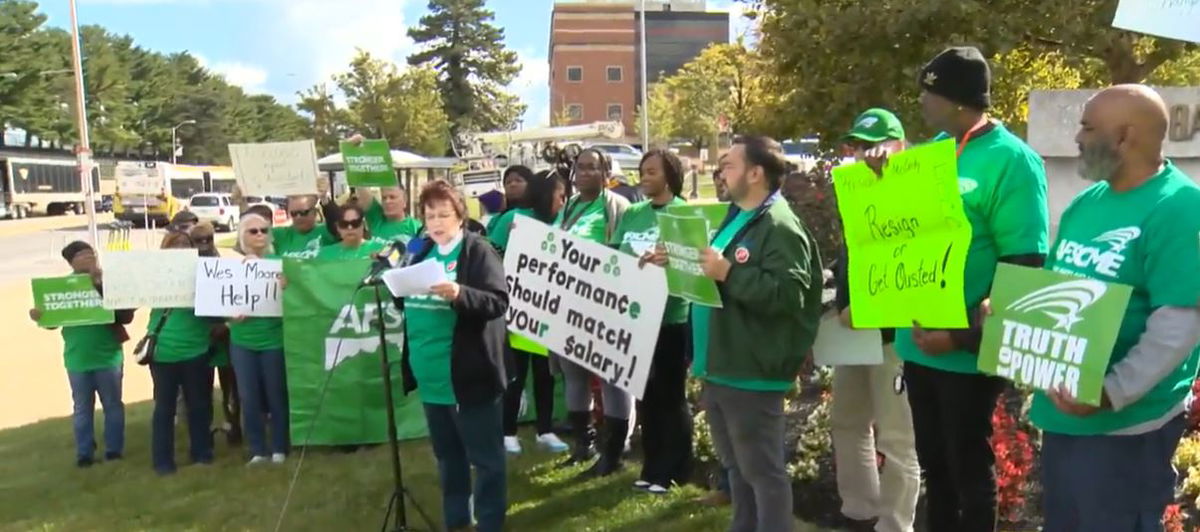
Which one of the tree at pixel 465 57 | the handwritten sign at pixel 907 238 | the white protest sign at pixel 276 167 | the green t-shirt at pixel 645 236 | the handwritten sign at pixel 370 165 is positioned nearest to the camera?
the handwritten sign at pixel 907 238

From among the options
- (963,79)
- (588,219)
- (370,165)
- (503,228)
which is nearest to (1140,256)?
(963,79)

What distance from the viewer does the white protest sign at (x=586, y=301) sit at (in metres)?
5.03

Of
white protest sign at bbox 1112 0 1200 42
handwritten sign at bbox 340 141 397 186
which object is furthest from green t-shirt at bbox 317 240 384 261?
white protest sign at bbox 1112 0 1200 42

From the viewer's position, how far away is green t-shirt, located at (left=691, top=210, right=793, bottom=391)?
4.07 metres

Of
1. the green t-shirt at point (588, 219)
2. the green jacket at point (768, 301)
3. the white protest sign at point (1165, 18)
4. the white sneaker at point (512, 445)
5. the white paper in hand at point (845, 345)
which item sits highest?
the white protest sign at point (1165, 18)

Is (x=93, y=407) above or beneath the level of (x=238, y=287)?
beneath

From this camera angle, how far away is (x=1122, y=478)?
2865 millimetres

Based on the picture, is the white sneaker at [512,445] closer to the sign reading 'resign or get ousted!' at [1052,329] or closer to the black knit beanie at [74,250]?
the black knit beanie at [74,250]

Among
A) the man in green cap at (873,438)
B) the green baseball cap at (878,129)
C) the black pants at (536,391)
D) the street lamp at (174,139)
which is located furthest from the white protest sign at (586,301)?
the street lamp at (174,139)

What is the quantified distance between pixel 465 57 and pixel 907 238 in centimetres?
7174

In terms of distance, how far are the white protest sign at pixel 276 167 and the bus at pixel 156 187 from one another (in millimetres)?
1268

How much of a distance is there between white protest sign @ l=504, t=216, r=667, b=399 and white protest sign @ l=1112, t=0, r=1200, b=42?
7.20 feet

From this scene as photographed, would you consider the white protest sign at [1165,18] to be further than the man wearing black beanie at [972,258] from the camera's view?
Yes

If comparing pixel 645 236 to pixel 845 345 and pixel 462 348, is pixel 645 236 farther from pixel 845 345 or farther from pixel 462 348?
pixel 845 345
